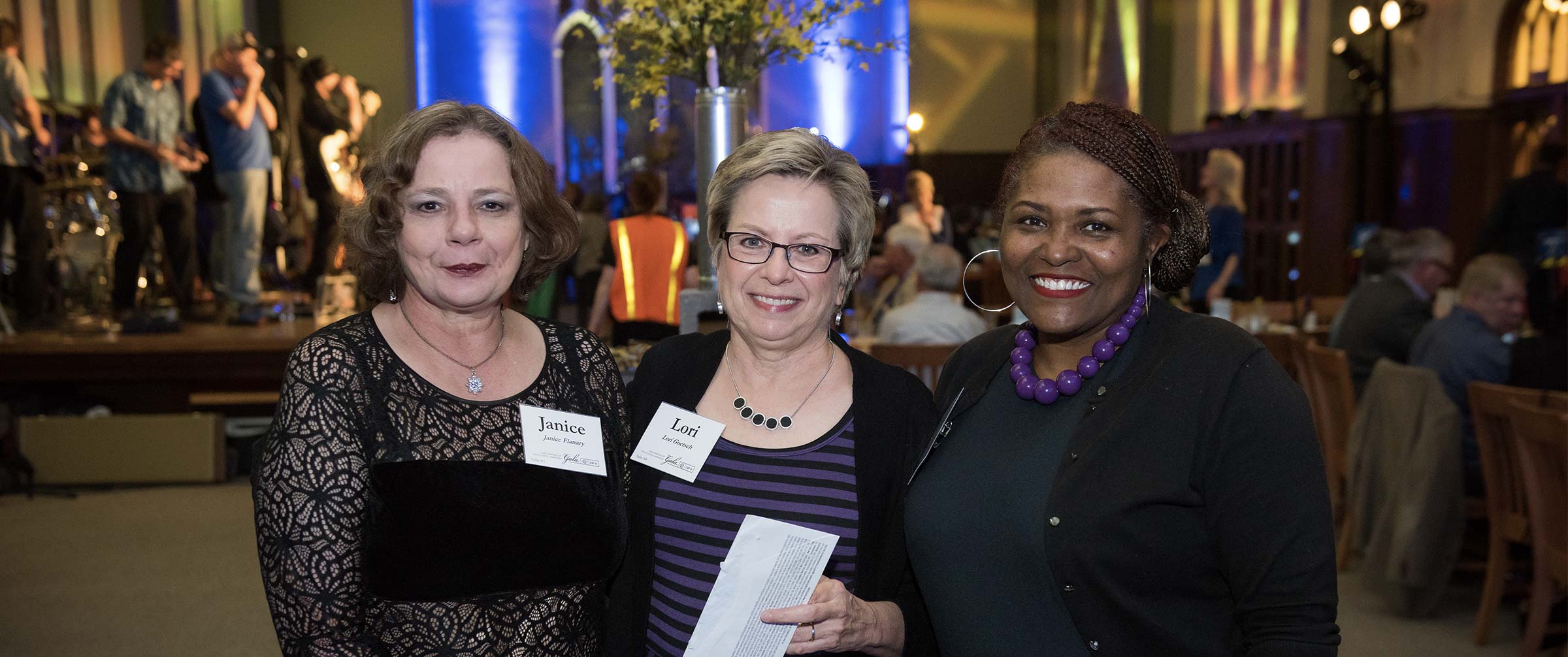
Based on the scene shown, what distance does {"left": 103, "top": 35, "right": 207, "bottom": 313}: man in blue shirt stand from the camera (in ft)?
24.4

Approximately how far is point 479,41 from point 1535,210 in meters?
12.8

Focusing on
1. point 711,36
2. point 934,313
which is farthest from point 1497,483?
point 711,36

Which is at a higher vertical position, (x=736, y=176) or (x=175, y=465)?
(x=736, y=176)

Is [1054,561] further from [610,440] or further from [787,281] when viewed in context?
[610,440]

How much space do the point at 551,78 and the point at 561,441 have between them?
15399 mm

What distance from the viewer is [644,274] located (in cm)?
546

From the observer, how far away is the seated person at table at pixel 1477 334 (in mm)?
4371

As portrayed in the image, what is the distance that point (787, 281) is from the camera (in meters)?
1.75

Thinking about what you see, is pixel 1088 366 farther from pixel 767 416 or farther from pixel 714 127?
pixel 714 127

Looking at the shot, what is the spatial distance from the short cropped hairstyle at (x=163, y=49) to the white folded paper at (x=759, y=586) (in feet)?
23.7

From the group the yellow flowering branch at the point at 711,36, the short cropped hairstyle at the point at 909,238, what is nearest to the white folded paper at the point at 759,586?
the yellow flowering branch at the point at 711,36

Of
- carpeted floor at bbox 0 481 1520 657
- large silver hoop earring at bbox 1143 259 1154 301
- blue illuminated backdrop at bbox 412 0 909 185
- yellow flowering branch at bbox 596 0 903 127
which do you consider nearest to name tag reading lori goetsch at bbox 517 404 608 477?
large silver hoop earring at bbox 1143 259 1154 301

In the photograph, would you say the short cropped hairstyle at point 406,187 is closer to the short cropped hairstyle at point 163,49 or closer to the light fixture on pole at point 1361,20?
the short cropped hairstyle at point 163,49

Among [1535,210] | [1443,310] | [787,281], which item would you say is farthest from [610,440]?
[1535,210]
